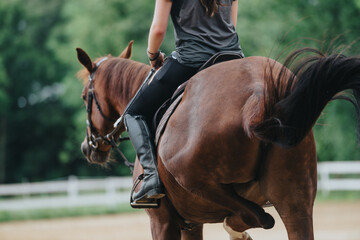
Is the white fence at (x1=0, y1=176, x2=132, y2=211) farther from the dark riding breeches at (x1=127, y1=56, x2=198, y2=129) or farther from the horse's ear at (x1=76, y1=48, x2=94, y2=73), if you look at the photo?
the dark riding breeches at (x1=127, y1=56, x2=198, y2=129)

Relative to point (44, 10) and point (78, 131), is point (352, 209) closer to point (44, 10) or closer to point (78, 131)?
point (78, 131)

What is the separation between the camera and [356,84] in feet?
9.91

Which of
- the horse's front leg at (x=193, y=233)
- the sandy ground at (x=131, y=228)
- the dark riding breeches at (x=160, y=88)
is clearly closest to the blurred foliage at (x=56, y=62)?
the sandy ground at (x=131, y=228)

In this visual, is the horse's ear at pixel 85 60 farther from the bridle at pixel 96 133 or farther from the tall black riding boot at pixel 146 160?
the tall black riding boot at pixel 146 160

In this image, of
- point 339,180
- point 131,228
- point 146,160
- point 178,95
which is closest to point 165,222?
point 146,160

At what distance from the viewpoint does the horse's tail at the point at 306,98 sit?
3.03 m

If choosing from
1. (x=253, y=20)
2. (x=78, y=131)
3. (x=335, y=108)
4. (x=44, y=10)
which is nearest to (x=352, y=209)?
(x=335, y=108)

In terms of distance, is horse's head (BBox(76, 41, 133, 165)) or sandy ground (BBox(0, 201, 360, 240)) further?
sandy ground (BBox(0, 201, 360, 240))

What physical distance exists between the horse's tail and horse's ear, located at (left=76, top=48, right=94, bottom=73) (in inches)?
113

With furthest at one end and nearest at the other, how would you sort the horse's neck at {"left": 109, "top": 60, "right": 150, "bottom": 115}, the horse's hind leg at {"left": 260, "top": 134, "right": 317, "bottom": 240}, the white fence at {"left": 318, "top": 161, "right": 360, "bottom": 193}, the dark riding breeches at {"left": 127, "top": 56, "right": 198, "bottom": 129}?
the white fence at {"left": 318, "top": 161, "right": 360, "bottom": 193} < the horse's neck at {"left": 109, "top": 60, "right": 150, "bottom": 115} < the dark riding breeches at {"left": 127, "top": 56, "right": 198, "bottom": 129} < the horse's hind leg at {"left": 260, "top": 134, "right": 317, "bottom": 240}

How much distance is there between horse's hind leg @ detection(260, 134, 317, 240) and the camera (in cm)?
314

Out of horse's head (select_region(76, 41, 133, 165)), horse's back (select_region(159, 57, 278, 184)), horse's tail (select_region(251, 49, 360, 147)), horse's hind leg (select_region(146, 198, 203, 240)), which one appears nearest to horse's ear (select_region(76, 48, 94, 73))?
horse's head (select_region(76, 41, 133, 165))

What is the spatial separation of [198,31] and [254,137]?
121 centimetres

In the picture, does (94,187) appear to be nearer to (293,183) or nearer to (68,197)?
(68,197)
